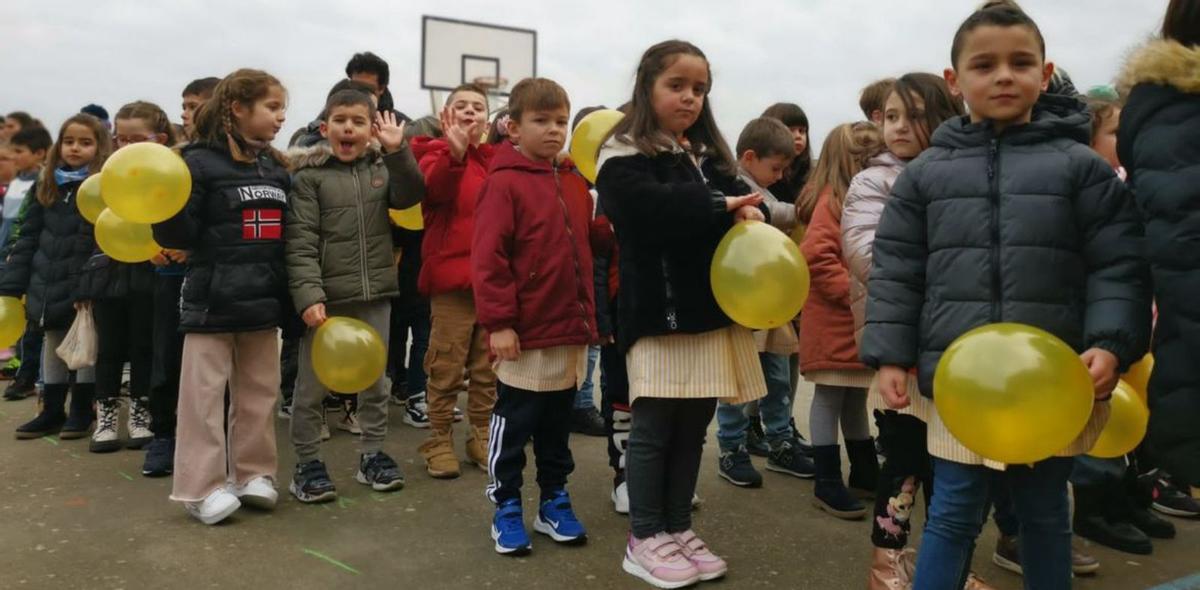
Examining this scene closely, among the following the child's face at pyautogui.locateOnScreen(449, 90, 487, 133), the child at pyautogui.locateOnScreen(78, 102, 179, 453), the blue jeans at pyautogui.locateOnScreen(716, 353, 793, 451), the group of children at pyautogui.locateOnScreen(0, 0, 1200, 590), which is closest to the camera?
the group of children at pyautogui.locateOnScreen(0, 0, 1200, 590)

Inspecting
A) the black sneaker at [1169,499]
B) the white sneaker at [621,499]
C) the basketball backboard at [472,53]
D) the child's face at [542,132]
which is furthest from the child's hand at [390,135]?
the basketball backboard at [472,53]

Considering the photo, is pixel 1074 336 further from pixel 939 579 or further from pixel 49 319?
pixel 49 319

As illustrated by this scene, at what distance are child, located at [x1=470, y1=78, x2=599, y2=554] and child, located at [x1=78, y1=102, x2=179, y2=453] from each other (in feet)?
7.73

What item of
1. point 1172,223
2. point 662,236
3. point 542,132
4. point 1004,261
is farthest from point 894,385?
point 542,132

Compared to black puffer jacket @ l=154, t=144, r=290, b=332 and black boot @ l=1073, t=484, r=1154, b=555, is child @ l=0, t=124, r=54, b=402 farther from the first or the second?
black boot @ l=1073, t=484, r=1154, b=555

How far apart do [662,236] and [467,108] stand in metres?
1.65

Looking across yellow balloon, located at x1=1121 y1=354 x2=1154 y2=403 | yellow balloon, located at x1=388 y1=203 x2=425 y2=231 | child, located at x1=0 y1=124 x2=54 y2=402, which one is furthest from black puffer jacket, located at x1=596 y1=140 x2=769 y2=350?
child, located at x1=0 y1=124 x2=54 y2=402

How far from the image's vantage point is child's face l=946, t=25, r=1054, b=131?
216cm

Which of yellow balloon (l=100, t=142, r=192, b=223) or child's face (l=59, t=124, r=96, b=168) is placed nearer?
yellow balloon (l=100, t=142, r=192, b=223)

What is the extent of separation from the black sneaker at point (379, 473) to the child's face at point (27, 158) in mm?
3927

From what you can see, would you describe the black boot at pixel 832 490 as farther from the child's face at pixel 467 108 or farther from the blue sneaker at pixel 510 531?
the child's face at pixel 467 108

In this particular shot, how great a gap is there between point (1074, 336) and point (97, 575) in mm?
2938

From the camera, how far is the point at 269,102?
358 cm

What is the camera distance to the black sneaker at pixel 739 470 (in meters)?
3.95
